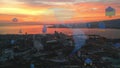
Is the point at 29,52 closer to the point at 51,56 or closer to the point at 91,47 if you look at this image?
the point at 51,56

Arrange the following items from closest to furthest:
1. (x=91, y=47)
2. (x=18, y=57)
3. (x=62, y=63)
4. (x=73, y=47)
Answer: (x=62, y=63)
(x=18, y=57)
(x=73, y=47)
(x=91, y=47)

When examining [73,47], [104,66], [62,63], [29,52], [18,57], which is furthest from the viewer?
[73,47]

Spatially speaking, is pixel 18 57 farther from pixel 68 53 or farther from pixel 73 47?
pixel 73 47

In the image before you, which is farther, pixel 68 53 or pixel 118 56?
pixel 68 53

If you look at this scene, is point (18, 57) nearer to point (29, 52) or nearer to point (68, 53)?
point (29, 52)

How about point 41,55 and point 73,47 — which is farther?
point 73,47

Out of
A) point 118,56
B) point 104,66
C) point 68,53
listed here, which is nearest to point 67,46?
point 68,53

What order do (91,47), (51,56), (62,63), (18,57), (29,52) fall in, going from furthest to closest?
(91,47), (29,52), (51,56), (18,57), (62,63)

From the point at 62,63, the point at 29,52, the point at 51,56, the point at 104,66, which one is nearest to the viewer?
the point at 104,66

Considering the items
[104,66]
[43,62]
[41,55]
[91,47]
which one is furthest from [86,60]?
[91,47]
